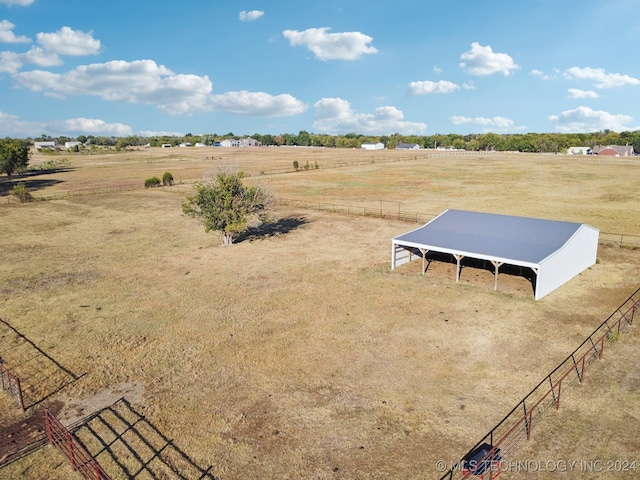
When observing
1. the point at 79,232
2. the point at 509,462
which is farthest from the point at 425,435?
the point at 79,232

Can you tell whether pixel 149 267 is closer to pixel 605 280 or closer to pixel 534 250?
pixel 534 250

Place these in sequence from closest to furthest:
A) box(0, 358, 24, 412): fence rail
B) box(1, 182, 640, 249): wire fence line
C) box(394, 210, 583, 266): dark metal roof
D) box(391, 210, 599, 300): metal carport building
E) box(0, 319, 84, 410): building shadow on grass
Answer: box(0, 358, 24, 412): fence rail → box(0, 319, 84, 410): building shadow on grass → box(391, 210, 599, 300): metal carport building → box(394, 210, 583, 266): dark metal roof → box(1, 182, 640, 249): wire fence line

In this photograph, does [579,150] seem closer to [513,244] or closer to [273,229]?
[273,229]

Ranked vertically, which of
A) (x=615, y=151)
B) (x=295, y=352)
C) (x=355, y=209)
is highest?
(x=615, y=151)

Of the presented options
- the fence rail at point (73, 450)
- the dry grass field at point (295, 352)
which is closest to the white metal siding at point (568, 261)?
the dry grass field at point (295, 352)

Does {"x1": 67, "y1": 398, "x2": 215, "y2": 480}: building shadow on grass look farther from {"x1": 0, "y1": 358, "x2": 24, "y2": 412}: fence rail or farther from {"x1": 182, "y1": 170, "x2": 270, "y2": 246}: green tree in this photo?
{"x1": 182, "y1": 170, "x2": 270, "y2": 246}: green tree

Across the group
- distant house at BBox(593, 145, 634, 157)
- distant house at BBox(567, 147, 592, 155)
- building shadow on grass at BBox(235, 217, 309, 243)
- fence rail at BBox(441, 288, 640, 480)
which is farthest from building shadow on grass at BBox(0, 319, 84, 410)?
distant house at BBox(567, 147, 592, 155)

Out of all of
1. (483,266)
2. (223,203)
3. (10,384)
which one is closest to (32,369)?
(10,384)

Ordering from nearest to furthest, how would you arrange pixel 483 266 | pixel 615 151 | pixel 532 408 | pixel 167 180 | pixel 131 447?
pixel 131 447 → pixel 532 408 → pixel 483 266 → pixel 167 180 → pixel 615 151
